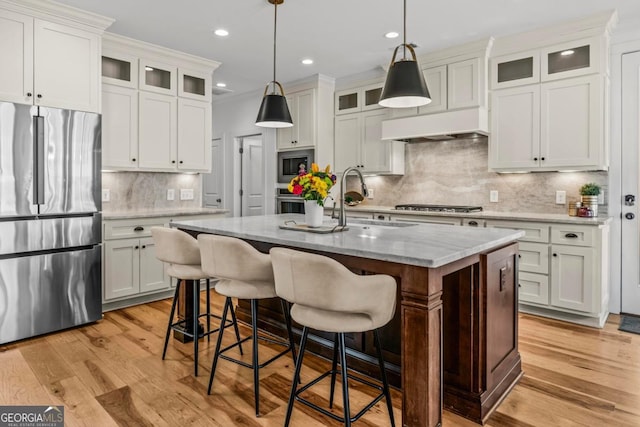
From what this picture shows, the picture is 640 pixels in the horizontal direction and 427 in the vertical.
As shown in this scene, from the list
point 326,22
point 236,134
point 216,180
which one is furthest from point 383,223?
point 216,180

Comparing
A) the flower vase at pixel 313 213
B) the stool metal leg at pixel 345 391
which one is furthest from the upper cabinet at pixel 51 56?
the stool metal leg at pixel 345 391

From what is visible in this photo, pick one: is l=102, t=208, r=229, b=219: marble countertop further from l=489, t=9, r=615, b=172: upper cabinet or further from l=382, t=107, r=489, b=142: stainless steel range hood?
l=489, t=9, r=615, b=172: upper cabinet

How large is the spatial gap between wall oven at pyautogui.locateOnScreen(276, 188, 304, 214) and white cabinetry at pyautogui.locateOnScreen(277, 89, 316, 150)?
64 centimetres

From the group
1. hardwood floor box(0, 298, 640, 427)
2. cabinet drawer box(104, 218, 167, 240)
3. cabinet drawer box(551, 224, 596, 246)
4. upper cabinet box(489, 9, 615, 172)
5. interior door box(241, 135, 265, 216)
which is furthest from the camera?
interior door box(241, 135, 265, 216)

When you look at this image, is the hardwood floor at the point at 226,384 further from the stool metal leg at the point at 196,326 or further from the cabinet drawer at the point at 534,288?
the cabinet drawer at the point at 534,288

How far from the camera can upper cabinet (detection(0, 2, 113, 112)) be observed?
10.2 ft

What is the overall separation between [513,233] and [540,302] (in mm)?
1744

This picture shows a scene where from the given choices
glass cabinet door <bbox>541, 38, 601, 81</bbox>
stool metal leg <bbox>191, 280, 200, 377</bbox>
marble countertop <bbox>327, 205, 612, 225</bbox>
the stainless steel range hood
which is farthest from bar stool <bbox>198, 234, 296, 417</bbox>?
glass cabinet door <bbox>541, 38, 601, 81</bbox>

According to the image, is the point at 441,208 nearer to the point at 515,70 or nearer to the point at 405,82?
the point at 515,70

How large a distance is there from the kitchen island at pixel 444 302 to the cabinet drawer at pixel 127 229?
65.6 inches

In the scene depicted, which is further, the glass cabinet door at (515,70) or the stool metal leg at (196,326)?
the glass cabinet door at (515,70)

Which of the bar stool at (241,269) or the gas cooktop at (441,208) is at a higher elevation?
the gas cooktop at (441,208)

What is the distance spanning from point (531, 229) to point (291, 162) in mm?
3172

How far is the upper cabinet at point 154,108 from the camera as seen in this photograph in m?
4.02
